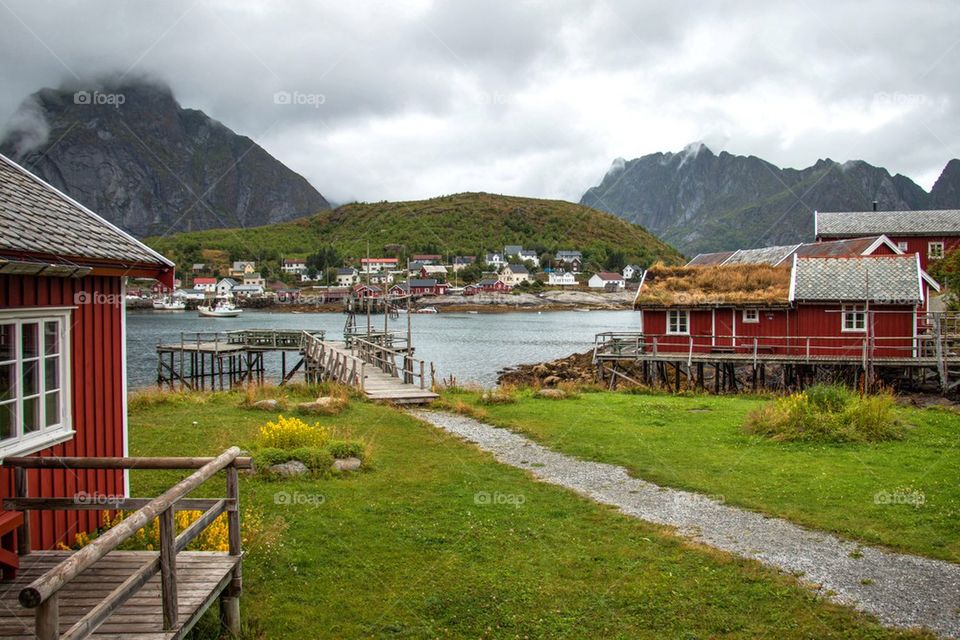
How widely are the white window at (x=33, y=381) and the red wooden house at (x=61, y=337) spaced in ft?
0.04

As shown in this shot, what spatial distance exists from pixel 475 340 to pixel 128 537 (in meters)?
74.6

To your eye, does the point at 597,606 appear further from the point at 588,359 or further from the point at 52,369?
the point at 588,359

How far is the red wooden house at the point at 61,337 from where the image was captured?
747 centimetres

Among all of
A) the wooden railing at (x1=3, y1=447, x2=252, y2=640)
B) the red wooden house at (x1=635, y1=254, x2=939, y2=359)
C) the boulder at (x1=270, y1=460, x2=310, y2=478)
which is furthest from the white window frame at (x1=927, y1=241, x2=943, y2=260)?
the wooden railing at (x1=3, y1=447, x2=252, y2=640)

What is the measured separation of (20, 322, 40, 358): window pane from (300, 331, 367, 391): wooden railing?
662 inches

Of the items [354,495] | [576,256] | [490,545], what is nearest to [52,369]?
[354,495]

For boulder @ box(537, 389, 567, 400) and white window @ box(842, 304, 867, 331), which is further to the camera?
white window @ box(842, 304, 867, 331)

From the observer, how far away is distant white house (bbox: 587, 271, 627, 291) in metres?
172

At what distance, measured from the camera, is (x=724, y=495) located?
12.3m

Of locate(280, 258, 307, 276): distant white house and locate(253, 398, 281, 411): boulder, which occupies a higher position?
locate(280, 258, 307, 276): distant white house

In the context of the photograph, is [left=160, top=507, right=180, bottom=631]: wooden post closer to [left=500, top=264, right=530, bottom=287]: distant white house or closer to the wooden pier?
the wooden pier

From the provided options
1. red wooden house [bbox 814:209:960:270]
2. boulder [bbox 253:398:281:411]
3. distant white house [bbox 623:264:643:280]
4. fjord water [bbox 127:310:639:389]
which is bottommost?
fjord water [bbox 127:310:639:389]

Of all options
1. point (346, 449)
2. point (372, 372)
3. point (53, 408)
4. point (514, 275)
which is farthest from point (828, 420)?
point (514, 275)

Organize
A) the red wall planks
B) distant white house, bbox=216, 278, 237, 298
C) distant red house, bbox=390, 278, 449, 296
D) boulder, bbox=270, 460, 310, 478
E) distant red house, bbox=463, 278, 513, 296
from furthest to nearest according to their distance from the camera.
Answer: distant white house, bbox=216, 278, 237, 298 < distant red house, bbox=390, 278, 449, 296 < distant red house, bbox=463, 278, 513, 296 < boulder, bbox=270, 460, 310, 478 < the red wall planks
